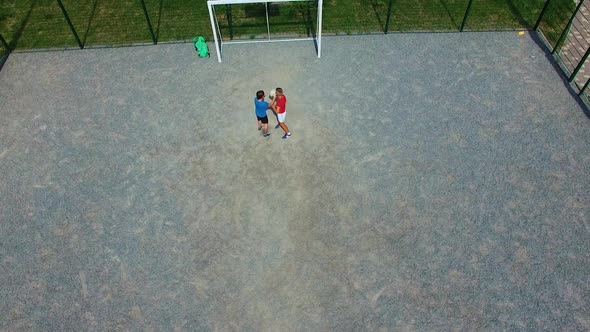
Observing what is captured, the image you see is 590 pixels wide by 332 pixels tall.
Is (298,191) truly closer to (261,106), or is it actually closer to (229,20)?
(261,106)

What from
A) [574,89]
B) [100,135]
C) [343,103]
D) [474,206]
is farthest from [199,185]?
[574,89]

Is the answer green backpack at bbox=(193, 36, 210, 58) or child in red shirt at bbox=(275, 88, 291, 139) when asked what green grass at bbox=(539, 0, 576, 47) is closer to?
child in red shirt at bbox=(275, 88, 291, 139)

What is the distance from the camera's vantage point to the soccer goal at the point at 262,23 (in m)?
13.5

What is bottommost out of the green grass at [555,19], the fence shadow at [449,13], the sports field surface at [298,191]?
Result: the sports field surface at [298,191]

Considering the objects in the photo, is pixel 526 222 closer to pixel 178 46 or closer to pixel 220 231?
pixel 220 231

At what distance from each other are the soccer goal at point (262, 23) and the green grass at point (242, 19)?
0.12ft

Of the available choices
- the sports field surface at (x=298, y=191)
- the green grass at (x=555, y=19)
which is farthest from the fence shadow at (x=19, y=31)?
the green grass at (x=555, y=19)

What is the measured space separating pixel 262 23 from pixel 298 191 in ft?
24.3

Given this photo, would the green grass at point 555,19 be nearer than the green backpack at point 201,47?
No

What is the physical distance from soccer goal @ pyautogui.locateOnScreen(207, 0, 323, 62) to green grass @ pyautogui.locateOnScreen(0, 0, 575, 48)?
0.04m

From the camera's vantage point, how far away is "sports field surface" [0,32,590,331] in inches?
314

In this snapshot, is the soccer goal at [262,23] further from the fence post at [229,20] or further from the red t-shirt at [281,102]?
the red t-shirt at [281,102]

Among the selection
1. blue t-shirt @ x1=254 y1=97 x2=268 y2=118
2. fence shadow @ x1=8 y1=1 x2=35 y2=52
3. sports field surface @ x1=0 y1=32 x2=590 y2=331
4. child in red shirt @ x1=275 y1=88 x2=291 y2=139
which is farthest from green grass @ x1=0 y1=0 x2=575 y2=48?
blue t-shirt @ x1=254 y1=97 x2=268 y2=118

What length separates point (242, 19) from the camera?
47.2 feet
